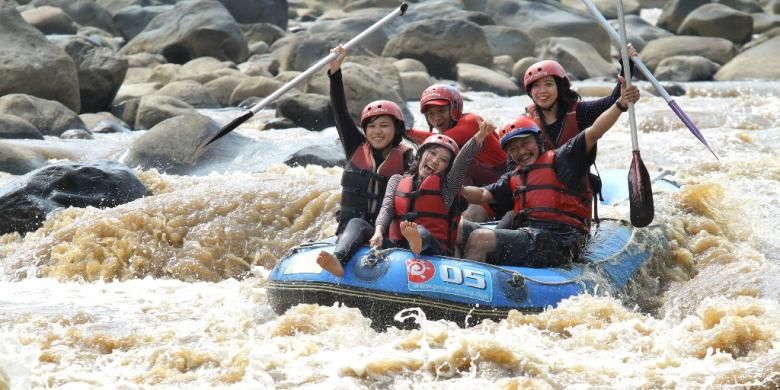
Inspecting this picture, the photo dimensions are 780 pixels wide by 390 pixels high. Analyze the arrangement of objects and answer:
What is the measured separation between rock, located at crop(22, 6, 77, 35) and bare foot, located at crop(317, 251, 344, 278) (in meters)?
23.9

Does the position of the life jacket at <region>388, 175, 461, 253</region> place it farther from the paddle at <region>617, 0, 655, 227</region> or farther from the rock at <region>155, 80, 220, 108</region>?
the rock at <region>155, 80, 220, 108</region>

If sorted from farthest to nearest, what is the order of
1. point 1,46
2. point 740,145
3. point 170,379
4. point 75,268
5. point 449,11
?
point 449,11 → point 1,46 → point 740,145 → point 75,268 → point 170,379

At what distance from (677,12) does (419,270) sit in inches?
1157

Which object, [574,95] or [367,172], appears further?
[574,95]

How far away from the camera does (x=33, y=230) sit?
9.83m

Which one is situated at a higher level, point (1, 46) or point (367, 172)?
point (367, 172)

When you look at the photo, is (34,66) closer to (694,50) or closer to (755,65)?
(755,65)

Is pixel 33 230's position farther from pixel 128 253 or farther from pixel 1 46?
pixel 1 46

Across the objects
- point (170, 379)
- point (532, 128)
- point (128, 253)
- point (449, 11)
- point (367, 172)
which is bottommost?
point (449, 11)

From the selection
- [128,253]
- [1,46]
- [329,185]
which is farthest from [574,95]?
[1,46]

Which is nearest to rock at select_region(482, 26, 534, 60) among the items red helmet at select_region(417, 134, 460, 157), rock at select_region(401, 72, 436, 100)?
rock at select_region(401, 72, 436, 100)

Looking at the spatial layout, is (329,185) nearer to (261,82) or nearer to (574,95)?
(574,95)

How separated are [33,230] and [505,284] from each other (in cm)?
529

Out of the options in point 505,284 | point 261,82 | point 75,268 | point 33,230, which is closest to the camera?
point 505,284
